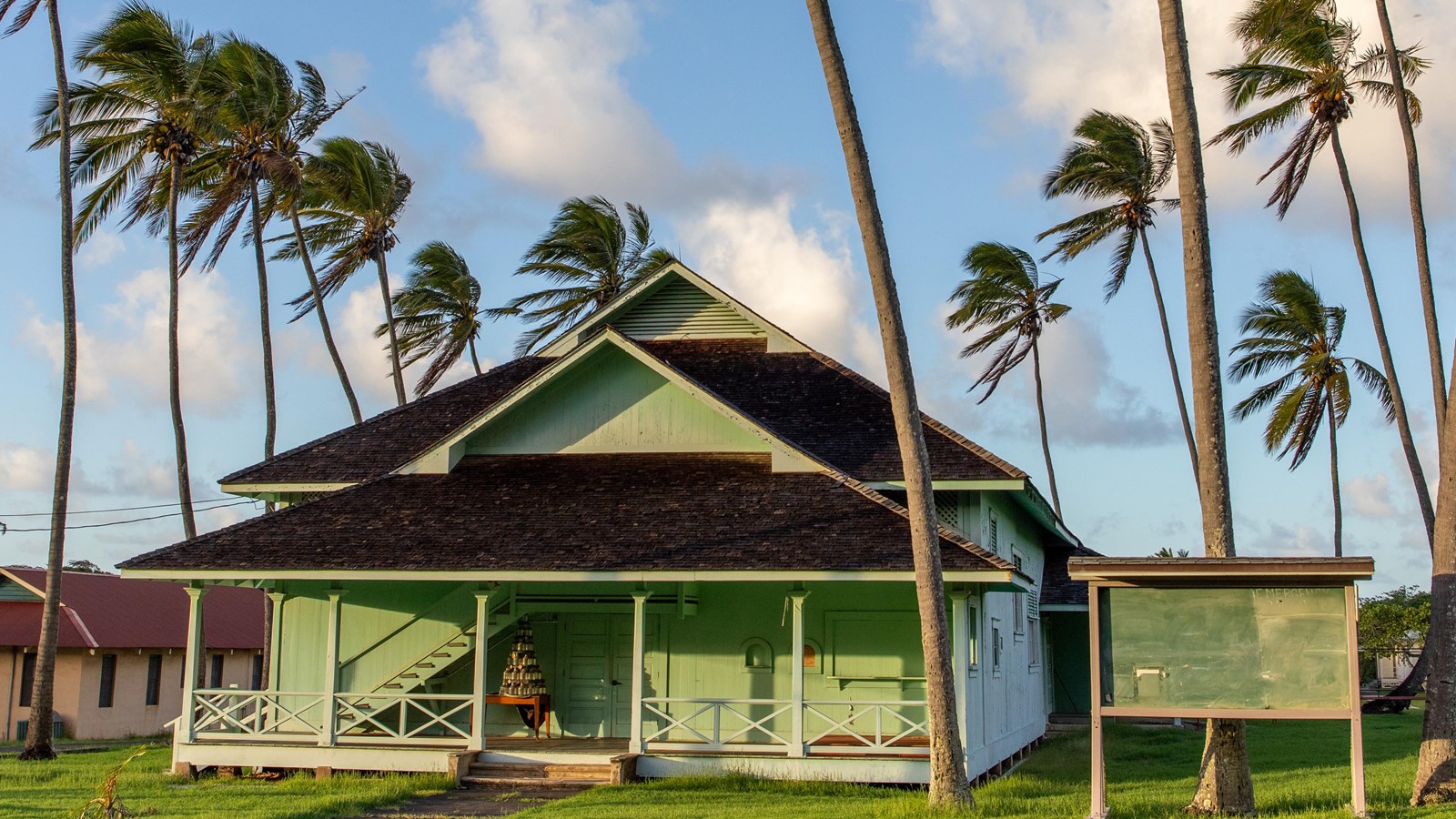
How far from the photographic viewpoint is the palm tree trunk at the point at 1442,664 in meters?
14.4

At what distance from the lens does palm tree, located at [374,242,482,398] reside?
150ft

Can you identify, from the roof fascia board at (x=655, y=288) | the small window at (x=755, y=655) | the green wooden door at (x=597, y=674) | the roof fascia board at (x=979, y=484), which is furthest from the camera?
the roof fascia board at (x=655, y=288)

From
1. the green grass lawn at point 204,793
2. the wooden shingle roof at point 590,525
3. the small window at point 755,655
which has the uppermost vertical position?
the wooden shingle roof at point 590,525

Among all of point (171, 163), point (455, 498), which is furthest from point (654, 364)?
point (171, 163)

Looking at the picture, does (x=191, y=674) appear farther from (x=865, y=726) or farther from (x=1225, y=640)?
(x=1225, y=640)

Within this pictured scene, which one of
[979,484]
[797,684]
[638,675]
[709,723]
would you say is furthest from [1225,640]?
[709,723]

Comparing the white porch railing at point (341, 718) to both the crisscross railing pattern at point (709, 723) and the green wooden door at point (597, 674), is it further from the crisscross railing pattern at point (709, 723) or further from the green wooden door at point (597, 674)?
the crisscross railing pattern at point (709, 723)

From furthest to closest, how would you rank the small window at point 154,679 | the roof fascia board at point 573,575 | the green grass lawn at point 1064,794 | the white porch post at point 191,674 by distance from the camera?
the small window at point 154,679
the white porch post at point 191,674
the roof fascia board at point 573,575
the green grass lawn at point 1064,794

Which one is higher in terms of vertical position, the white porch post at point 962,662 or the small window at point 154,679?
the white porch post at point 962,662

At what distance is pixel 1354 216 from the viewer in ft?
96.1

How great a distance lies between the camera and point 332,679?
1938cm

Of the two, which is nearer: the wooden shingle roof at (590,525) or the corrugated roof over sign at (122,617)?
the wooden shingle roof at (590,525)

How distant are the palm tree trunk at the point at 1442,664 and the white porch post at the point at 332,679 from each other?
1336 centimetres

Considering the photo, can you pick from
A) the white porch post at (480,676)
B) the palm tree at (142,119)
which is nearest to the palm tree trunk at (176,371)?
the palm tree at (142,119)
